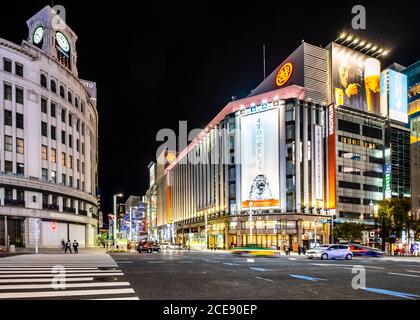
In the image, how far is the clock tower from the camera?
6725 centimetres

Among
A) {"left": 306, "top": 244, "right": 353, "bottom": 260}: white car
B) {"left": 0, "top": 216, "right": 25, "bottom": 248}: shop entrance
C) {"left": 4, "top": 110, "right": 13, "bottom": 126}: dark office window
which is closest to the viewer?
{"left": 306, "top": 244, "right": 353, "bottom": 260}: white car

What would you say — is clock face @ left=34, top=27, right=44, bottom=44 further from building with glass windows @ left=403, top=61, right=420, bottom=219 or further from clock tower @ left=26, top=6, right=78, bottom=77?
building with glass windows @ left=403, top=61, right=420, bottom=219

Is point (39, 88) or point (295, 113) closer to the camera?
point (39, 88)

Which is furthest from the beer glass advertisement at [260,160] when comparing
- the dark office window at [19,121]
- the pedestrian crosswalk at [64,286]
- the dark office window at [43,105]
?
the pedestrian crosswalk at [64,286]

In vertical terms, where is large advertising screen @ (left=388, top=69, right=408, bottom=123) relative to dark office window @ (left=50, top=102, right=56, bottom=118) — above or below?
above

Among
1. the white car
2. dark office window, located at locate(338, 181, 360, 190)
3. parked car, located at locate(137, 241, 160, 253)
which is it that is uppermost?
dark office window, located at locate(338, 181, 360, 190)

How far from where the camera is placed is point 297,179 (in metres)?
76.7

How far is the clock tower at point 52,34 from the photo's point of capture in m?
67.2

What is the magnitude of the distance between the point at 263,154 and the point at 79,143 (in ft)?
121

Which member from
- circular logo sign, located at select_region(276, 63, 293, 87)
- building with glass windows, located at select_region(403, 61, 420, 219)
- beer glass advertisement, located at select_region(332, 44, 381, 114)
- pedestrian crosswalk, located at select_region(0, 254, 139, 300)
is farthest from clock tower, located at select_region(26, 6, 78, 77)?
building with glass windows, located at select_region(403, 61, 420, 219)

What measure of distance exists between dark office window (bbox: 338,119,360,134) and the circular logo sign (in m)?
15.4

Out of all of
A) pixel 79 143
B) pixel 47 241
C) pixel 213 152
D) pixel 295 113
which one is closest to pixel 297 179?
pixel 295 113

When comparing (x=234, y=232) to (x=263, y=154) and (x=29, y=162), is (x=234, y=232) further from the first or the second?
(x=29, y=162)

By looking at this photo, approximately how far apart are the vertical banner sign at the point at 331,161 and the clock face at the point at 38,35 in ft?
192
